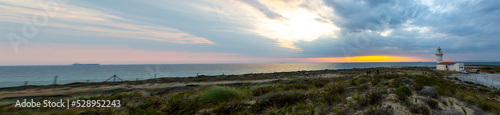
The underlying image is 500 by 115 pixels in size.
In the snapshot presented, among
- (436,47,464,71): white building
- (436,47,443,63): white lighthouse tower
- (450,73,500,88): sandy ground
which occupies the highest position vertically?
(436,47,443,63): white lighthouse tower

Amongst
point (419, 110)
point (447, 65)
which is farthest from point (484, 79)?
point (419, 110)

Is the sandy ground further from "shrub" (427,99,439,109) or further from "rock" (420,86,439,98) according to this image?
"shrub" (427,99,439,109)

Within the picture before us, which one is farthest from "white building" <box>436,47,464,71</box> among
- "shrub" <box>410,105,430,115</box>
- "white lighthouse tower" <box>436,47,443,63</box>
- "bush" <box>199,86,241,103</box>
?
"bush" <box>199,86,241,103</box>

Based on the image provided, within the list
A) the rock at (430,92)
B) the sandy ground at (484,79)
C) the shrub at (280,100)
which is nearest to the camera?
the shrub at (280,100)

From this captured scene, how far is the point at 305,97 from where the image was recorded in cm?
634

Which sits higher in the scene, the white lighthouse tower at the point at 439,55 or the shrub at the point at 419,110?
the white lighthouse tower at the point at 439,55

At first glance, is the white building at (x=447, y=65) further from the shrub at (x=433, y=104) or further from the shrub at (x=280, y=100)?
the shrub at (x=280, y=100)

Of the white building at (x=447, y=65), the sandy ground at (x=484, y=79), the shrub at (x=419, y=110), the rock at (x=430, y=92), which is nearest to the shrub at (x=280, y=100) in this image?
the shrub at (x=419, y=110)

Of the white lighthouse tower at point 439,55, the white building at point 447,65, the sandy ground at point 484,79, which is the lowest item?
the sandy ground at point 484,79

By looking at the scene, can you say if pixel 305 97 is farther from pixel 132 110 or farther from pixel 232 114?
pixel 132 110

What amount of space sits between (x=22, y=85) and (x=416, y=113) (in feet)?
103

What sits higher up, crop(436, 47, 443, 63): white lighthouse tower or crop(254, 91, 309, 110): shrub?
crop(436, 47, 443, 63): white lighthouse tower

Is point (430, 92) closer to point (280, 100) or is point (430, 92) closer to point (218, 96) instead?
point (280, 100)

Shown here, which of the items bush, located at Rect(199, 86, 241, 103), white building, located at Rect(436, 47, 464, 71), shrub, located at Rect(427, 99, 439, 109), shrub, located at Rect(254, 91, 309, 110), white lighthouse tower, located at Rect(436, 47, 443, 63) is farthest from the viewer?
white lighthouse tower, located at Rect(436, 47, 443, 63)
